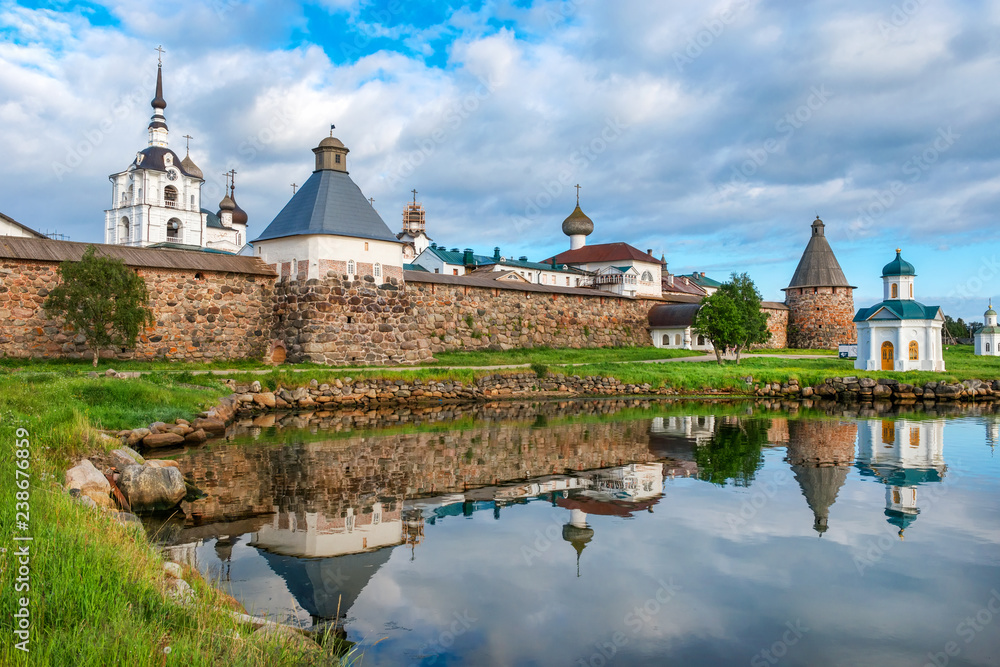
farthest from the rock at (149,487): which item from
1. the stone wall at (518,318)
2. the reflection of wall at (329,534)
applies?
the stone wall at (518,318)

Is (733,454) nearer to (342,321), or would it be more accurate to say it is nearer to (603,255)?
(342,321)

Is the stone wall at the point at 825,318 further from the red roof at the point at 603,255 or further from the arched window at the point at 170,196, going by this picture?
the arched window at the point at 170,196

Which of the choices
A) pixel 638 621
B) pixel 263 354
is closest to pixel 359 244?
pixel 263 354

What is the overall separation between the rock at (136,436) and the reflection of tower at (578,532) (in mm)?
6659

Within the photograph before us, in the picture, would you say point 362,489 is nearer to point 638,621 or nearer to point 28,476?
point 28,476

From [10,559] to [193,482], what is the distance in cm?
500

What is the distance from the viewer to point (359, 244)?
68.0 ft

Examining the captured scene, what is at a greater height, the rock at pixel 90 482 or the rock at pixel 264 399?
the rock at pixel 264 399

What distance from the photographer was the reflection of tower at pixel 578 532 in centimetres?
651

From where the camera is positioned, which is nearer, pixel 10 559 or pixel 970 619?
pixel 10 559

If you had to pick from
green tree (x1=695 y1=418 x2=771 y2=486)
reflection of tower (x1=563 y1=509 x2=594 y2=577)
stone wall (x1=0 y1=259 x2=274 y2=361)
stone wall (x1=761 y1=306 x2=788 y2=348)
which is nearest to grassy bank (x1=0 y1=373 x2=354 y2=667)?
reflection of tower (x1=563 y1=509 x2=594 y2=577)

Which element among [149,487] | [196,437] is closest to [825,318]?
[196,437]

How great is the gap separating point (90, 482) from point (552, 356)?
19.4m

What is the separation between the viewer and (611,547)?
21.1ft
